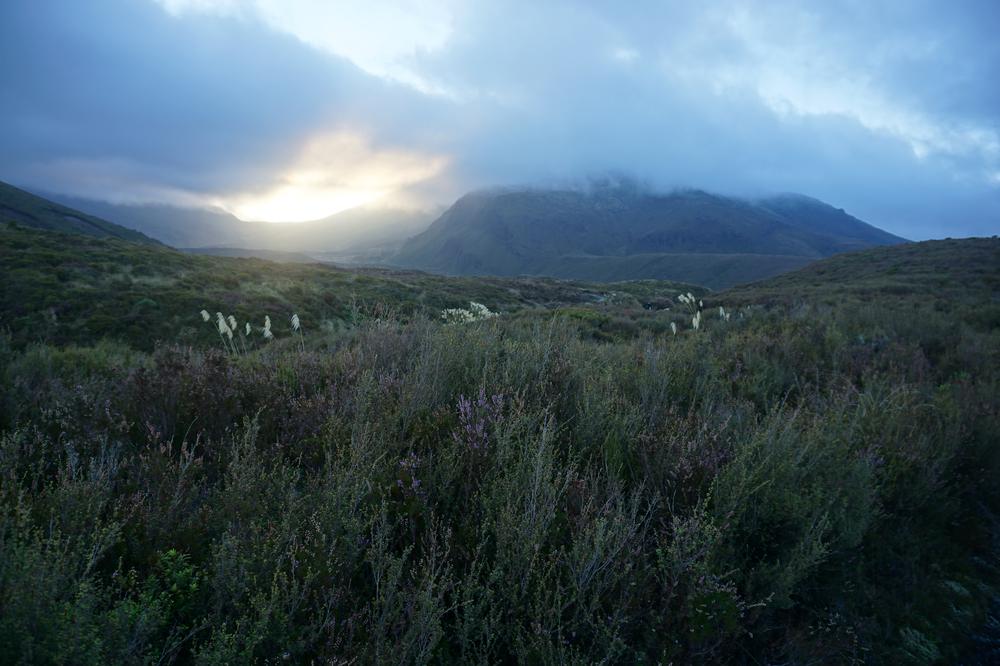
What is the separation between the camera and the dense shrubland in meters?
1.69

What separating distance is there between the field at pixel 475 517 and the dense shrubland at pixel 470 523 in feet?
0.06

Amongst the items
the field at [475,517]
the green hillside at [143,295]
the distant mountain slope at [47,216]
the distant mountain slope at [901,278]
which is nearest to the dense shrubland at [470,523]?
the field at [475,517]

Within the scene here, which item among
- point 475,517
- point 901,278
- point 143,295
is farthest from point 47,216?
point 901,278

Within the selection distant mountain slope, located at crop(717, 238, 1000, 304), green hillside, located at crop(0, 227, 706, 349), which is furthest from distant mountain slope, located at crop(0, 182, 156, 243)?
distant mountain slope, located at crop(717, 238, 1000, 304)

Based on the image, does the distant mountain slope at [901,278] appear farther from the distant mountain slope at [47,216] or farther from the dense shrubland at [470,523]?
the distant mountain slope at [47,216]

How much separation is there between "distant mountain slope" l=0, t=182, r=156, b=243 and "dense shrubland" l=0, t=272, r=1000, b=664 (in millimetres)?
96601

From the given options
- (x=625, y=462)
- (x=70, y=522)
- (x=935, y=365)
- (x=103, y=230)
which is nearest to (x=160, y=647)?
Result: (x=70, y=522)

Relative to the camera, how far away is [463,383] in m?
4.04

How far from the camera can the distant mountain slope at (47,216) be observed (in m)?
80.7

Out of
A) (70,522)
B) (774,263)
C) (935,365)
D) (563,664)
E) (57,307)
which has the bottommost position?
(57,307)

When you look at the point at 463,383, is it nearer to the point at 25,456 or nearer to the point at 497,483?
the point at 497,483

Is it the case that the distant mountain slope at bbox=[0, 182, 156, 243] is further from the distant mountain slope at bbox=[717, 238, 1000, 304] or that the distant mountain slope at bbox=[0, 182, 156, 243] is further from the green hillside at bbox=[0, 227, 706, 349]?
the distant mountain slope at bbox=[717, 238, 1000, 304]

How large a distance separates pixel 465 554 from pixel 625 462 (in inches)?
54.4

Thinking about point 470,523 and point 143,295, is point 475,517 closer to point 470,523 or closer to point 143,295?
point 470,523
